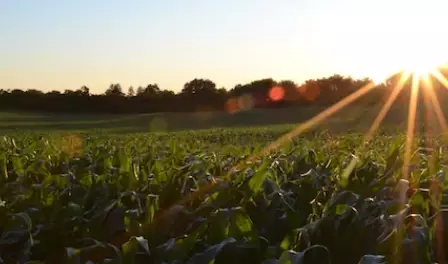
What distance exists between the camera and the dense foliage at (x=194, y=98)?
7106 centimetres

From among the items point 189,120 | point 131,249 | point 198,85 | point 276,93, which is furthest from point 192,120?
point 131,249

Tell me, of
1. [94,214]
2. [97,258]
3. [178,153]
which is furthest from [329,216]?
[178,153]

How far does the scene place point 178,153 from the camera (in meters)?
6.41

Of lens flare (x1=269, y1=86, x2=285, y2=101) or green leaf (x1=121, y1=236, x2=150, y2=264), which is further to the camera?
lens flare (x1=269, y1=86, x2=285, y2=101)

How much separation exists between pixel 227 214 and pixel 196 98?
6884cm

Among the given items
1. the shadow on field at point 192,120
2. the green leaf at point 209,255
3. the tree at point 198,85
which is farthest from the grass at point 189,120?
the green leaf at point 209,255

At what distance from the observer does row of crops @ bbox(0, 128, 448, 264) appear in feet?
7.89

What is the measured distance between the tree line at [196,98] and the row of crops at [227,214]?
63557mm

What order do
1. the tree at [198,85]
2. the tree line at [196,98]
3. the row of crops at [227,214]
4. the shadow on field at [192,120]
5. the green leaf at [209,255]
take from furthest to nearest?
the tree at [198,85], the tree line at [196,98], the shadow on field at [192,120], the row of crops at [227,214], the green leaf at [209,255]

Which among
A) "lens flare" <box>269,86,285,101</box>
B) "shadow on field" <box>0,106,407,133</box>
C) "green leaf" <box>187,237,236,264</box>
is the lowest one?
"shadow on field" <box>0,106,407,133</box>

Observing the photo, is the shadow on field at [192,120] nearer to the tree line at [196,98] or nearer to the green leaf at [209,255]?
the tree line at [196,98]

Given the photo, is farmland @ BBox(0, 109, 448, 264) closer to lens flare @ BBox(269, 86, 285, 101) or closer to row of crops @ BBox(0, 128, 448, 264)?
row of crops @ BBox(0, 128, 448, 264)

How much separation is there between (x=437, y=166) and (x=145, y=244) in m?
2.71

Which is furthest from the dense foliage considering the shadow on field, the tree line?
the shadow on field
